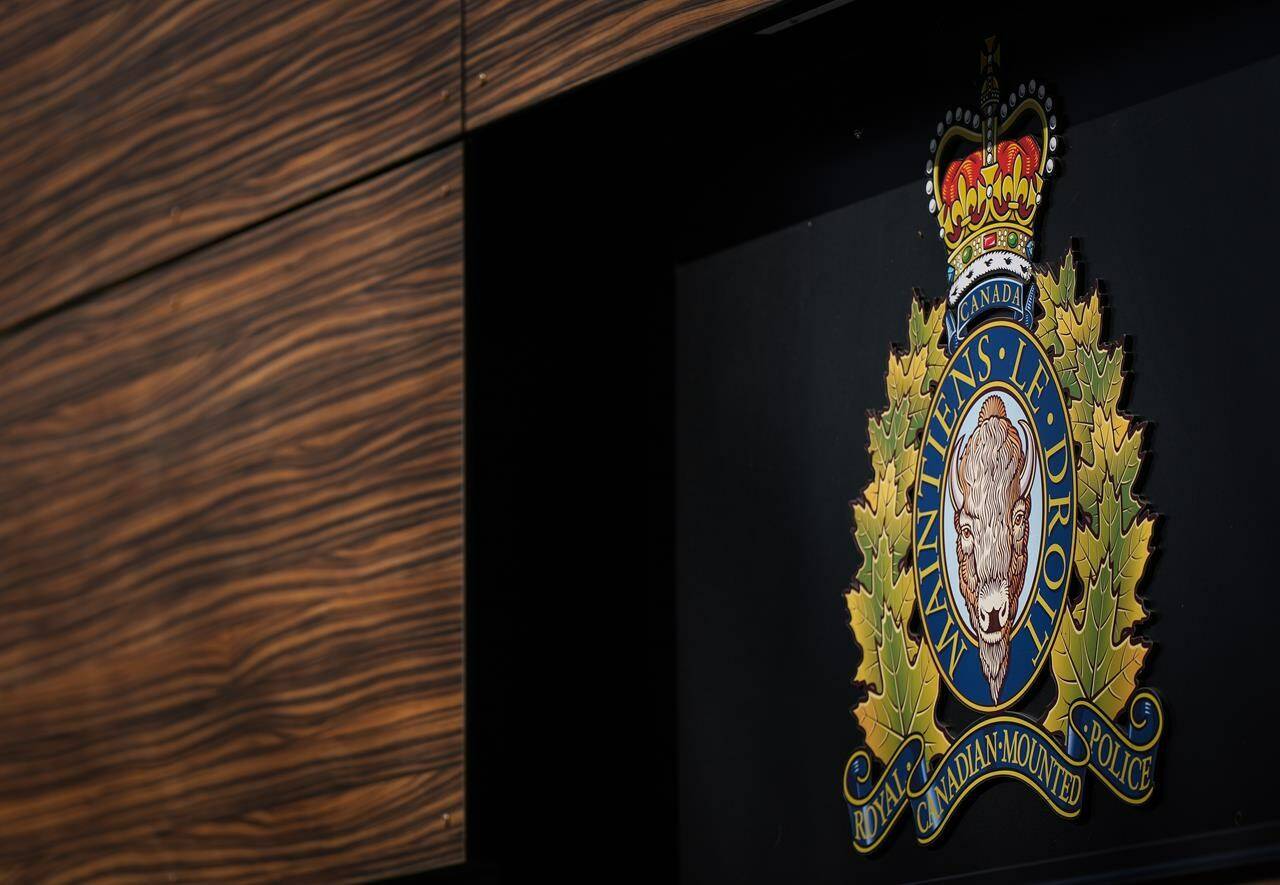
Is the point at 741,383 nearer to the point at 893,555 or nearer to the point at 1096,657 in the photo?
the point at 893,555

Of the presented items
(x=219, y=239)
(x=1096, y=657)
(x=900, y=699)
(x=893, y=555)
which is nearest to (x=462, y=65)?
(x=219, y=239)

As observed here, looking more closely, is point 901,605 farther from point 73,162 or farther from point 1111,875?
point 73,162

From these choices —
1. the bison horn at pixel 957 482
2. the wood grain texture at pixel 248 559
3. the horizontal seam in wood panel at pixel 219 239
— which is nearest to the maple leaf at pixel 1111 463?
the bison horn at pixel 957 482

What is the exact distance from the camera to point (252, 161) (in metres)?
2.28

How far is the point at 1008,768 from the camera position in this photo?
5.46 ft

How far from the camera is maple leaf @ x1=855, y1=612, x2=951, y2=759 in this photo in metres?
1.74

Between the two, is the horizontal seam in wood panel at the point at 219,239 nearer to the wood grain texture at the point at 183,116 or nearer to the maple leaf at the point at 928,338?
the wood grain texture at the point at 183,116

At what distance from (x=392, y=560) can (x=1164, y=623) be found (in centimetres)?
82

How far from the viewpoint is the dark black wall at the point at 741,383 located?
161 cm

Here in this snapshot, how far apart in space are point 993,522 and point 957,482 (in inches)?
2.3

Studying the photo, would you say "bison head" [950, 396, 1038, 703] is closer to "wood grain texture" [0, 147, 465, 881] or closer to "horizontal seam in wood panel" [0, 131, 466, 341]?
"wood grain texture" [0, 147, 465, 881]

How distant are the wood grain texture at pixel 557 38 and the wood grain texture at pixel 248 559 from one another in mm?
105

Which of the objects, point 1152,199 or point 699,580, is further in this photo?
point 699,580

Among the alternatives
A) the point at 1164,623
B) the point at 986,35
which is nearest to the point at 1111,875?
the point at 1164,623
